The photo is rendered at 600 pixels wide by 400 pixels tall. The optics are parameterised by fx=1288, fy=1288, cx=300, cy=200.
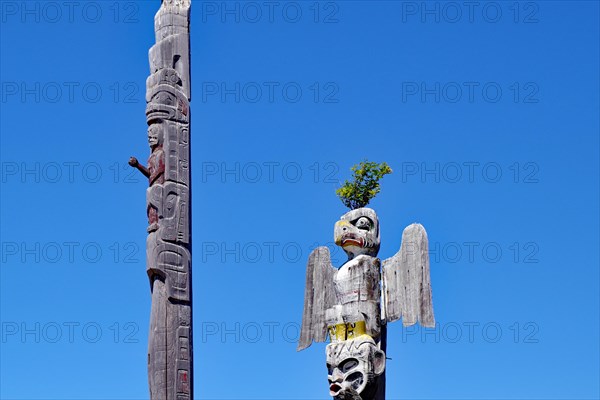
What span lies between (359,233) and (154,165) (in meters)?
3.17

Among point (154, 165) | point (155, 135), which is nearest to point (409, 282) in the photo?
point (154, 165)

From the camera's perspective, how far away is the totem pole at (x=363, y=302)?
15.5 m

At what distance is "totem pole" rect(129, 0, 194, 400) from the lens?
646 inches

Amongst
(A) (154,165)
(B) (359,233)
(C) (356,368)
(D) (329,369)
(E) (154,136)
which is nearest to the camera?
(C) (356,368)

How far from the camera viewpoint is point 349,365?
50.8 feet

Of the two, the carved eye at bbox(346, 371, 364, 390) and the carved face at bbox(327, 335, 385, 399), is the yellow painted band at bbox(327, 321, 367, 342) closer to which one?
the carved face at bbox(327, 335, 385, 399)

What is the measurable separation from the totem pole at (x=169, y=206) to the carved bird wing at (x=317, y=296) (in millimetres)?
1530

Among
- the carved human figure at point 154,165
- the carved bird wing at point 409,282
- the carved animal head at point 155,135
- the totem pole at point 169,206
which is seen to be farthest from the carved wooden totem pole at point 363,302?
the carved animal head at point 155,135

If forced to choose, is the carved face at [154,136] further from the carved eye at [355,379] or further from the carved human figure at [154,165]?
the carved eye at [355,379]

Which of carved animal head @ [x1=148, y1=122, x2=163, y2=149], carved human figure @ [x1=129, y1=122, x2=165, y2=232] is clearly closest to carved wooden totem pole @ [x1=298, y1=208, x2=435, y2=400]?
carved human figure @ [x1=129, y1=122, x2=165, y2=232]

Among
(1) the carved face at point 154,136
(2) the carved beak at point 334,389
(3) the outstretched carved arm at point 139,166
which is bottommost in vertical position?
(2) the carved beak at point 334,389

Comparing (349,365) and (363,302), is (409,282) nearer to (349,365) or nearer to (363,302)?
(363,302)

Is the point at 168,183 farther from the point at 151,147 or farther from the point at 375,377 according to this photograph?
the point at 375,377

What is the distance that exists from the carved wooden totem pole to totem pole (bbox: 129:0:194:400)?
1623 millimetres
